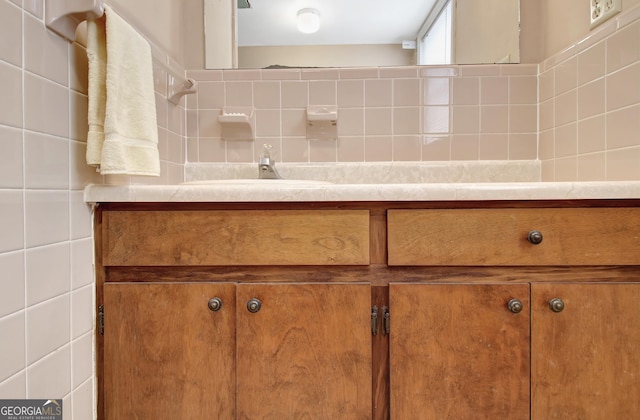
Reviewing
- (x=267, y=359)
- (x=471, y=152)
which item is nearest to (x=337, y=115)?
(x=471, y=152)

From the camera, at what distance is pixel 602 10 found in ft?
3.26

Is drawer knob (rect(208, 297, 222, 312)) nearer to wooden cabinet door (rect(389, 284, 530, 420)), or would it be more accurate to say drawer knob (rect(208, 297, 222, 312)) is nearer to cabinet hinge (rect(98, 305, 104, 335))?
cabinet hinge (rect(98, 305, 104, 335))

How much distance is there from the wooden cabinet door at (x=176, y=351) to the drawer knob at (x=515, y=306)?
59 cm

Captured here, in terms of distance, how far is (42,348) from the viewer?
673mm

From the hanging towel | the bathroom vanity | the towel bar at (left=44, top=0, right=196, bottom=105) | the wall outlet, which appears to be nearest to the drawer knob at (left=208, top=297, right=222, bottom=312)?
the bathroom vanity

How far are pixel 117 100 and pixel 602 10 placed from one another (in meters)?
1.26

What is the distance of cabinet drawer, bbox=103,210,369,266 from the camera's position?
2.56ft

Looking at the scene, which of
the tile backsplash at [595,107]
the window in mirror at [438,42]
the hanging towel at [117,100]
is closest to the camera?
the hanging towel at [117,100]

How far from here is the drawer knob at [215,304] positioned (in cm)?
77

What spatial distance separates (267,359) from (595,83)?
45.5 inches

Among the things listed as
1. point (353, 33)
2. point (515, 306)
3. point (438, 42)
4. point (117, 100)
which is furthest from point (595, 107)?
point (117, 100)

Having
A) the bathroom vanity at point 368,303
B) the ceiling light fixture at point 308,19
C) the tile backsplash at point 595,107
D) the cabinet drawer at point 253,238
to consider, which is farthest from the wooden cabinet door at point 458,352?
the ceiling light fixture at point 308,19

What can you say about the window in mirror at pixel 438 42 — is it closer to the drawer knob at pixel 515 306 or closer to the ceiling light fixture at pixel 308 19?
the ceiling light fixture at pixel 308 19

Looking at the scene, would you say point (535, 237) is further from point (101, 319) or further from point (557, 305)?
point (101, 319)
